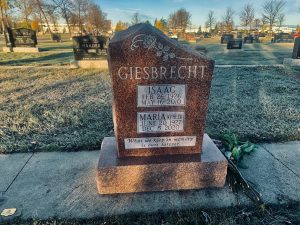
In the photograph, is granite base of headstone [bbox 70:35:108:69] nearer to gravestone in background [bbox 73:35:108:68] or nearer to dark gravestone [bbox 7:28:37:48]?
gravestone in background [bbox 73:35:108:68]

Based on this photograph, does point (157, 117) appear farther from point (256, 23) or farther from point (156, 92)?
point (256, 23)

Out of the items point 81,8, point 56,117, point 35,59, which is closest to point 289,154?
point 56,117

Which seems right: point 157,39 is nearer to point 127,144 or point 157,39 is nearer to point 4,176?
point 127,144

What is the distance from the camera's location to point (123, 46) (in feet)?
7.54

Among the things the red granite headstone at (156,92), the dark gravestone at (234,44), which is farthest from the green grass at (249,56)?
the red granite headstone at (156,92)

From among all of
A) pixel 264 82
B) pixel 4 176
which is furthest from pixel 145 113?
pixel 264 82

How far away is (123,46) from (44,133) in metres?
2.71

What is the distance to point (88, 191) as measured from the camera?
2.73 metres

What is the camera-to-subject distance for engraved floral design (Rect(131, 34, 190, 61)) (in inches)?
90.3

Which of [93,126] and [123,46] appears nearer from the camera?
[123,46]

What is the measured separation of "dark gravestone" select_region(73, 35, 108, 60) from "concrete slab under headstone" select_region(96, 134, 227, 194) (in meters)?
9.54

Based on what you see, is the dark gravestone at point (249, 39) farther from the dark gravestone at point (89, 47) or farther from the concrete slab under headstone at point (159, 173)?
the concrete slab under headstone at point (159, 173)

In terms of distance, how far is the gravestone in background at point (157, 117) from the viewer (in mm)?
2363

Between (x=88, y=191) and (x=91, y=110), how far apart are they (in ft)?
9.50
